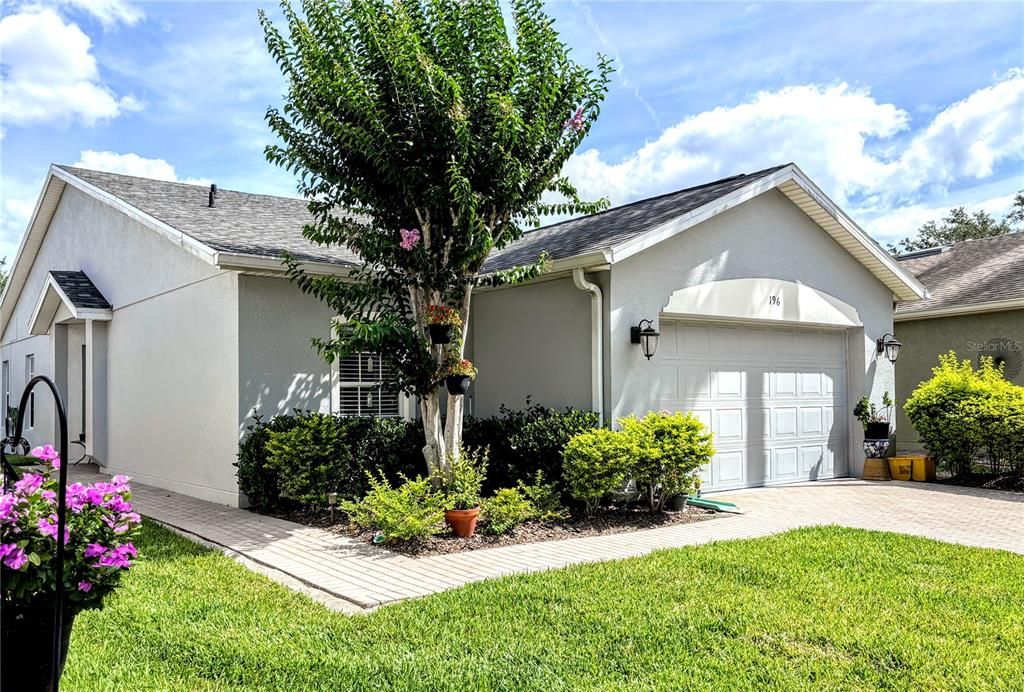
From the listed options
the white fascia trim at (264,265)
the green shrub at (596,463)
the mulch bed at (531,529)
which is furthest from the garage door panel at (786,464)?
the white fascia trim at (264,265)

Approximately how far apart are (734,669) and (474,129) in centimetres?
598

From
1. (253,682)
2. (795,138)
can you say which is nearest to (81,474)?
(253,682)

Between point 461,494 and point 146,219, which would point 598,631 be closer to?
point 461,494

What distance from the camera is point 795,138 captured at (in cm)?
1789

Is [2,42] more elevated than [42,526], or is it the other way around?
[2,42]

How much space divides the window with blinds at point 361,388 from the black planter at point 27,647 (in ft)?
23.8

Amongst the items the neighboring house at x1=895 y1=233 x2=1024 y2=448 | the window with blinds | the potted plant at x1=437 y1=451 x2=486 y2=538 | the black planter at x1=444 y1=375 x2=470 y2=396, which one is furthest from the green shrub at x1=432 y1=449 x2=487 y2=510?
the neighboring house at x1=895 y1=233 x2=1024 y2=448

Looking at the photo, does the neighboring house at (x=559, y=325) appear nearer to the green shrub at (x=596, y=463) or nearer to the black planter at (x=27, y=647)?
the green shrub at (x=596, y=463)

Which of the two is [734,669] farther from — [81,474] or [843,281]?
[81,474]

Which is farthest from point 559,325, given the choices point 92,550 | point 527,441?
point 92,550

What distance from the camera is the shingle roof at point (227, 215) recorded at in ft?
33.9

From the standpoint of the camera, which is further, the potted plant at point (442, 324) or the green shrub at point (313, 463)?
the green shrub at point (313, 463)

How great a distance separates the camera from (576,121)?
28.2 feet

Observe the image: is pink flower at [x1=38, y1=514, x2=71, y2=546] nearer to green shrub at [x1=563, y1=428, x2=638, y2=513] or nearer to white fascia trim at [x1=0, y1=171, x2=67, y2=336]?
green shrub at [x1=563, y1=428, x2=638, y2=513]
